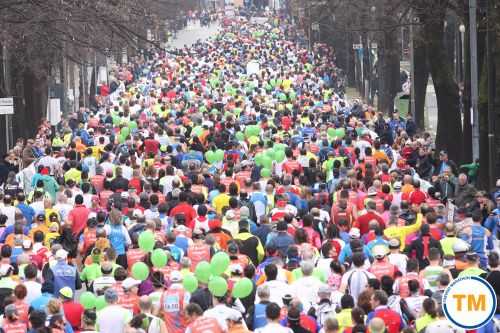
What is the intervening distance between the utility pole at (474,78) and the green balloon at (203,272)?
50.4 ft

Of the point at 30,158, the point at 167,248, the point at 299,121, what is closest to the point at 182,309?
the point at 167,248

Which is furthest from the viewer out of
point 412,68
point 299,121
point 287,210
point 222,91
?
point 222,91

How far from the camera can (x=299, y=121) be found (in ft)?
132

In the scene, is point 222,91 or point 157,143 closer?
point 157,143

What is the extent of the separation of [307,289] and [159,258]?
1.89 m

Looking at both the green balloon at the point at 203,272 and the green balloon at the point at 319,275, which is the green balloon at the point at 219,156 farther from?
the green balloon at the point at 203,272

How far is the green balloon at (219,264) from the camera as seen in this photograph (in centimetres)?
1617

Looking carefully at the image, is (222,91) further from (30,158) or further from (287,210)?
(287,210)

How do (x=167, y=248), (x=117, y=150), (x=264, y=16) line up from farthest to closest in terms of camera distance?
(x=264, y=16)
(x=117, y=150)
(x=167, y=248)

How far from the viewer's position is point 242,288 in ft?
50.9

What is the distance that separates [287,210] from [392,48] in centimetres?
2936

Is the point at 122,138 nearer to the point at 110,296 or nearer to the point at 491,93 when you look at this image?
the point at 491,93

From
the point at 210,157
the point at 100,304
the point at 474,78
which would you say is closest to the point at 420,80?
the point at 474,78

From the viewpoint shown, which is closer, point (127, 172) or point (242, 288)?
point (242, 288)
